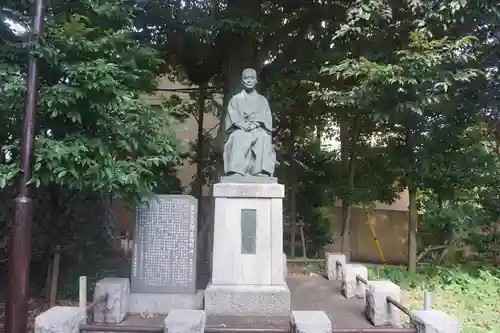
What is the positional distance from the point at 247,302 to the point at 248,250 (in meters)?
0.71

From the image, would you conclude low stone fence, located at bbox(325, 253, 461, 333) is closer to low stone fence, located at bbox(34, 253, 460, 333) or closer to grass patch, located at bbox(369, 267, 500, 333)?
low stone fence, located at bbox(34, 253, 460, 333)

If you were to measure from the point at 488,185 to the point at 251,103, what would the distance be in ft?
21.1

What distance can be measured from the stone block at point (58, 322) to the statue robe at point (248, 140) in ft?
9.71

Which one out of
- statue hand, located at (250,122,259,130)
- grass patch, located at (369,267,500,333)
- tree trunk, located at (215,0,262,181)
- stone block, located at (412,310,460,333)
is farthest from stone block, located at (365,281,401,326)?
tree trunk, located at (215,0,262,181)

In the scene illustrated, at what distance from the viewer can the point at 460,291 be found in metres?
7.79

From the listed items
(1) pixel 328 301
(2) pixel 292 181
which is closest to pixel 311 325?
(1) pixel 328 301

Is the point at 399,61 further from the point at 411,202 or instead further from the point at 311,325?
the point at 311,325

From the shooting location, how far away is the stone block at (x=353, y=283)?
6.91 metres

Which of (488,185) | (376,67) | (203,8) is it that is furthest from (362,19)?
(488,185)

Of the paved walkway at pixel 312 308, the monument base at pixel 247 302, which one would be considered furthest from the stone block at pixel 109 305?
the monument base at pixel 247 302

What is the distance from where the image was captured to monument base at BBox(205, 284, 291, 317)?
18.3ft

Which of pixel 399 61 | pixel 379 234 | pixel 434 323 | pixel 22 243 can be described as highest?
pixel 399 61

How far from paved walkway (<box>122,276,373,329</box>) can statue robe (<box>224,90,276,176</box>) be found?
83.4 inches

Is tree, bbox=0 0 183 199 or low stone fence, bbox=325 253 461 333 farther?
tree, bbox=0 0 183 199
